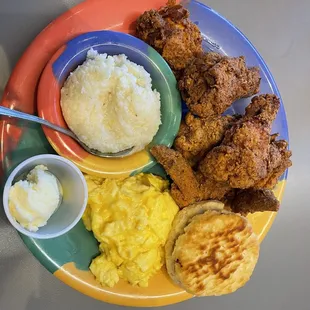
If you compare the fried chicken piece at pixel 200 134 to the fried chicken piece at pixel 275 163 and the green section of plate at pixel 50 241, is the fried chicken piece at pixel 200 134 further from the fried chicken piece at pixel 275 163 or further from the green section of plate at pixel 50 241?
the green section of plate at pixel 50 241

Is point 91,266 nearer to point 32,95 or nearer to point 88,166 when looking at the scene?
point 88,166

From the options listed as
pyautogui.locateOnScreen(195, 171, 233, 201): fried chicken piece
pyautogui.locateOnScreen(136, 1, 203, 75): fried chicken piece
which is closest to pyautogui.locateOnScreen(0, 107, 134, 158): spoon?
pyautogui.locateOnScreen(195, 171, 233, 201): fried chicken piece

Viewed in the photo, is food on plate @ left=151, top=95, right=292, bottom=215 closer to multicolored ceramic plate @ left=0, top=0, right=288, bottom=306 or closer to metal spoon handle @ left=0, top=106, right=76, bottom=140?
multicolored ceramic plate @ left=0, top=0, right=288, bottom=306

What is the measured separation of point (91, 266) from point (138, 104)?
0.82 m

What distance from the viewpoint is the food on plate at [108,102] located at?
1.94 m

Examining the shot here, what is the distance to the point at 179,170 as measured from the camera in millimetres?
2074

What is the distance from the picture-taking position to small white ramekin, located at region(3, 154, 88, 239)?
1.83 m

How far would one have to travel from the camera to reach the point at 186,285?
2.03 meters

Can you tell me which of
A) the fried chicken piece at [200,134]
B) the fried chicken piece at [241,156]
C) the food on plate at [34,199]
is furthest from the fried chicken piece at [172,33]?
the food on plate at [34,199]

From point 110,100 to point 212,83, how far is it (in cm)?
49

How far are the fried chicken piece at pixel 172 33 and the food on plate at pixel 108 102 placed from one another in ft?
0.56

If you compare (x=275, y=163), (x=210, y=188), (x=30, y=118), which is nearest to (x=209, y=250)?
(x=210, y=188)

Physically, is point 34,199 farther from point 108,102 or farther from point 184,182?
point 184,182

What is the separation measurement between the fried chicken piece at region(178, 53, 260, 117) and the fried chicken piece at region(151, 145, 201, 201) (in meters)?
0.24
